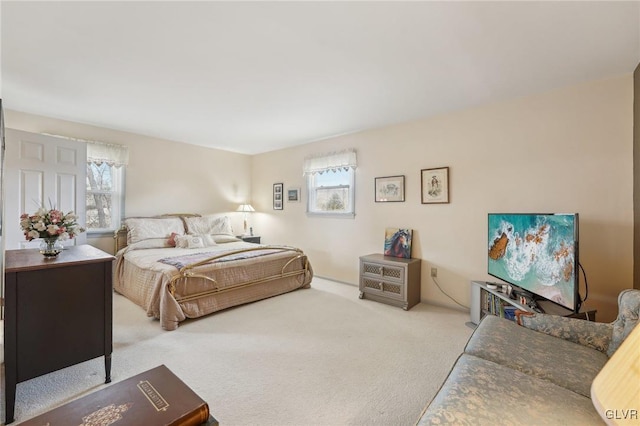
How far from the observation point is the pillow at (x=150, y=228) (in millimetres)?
3996

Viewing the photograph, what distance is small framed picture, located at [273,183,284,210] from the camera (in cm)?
530

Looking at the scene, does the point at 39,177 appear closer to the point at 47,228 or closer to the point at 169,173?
the point at 169,173

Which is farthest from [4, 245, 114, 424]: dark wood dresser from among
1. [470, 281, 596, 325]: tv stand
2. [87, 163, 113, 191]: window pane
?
[470, 281, 596, 325]: tv stand

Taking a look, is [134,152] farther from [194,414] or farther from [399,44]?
[194,414]

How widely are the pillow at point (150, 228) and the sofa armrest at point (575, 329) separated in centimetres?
453

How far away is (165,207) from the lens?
4699 millimetres

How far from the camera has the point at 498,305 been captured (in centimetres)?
257

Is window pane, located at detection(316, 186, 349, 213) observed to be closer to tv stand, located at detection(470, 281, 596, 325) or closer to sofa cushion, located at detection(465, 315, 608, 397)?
tv stand, located at detection(470, 281, 596, 325)

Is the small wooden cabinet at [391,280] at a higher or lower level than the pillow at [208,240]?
lower

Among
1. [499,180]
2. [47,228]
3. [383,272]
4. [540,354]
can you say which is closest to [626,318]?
[540,354]

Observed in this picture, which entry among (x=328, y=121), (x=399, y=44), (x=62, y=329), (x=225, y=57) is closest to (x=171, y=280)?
(x=62, y=329)

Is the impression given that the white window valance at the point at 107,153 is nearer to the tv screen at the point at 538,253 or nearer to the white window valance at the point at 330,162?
the white window valance at the point at 330,162

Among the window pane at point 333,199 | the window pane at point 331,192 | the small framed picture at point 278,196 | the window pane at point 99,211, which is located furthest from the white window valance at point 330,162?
the window pane at point 99,211

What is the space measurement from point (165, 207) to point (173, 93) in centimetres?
250
